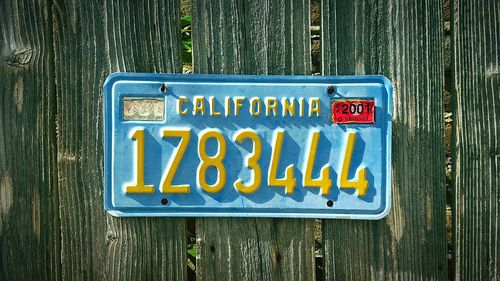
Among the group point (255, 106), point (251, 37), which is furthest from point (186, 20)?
point (255, 106)

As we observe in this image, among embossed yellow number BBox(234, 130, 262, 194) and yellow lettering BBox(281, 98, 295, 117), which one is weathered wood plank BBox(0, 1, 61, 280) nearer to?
embossed yellow number BBox(234, 130, 262, 194)

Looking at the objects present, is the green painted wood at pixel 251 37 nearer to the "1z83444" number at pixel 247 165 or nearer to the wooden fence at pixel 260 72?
the wooden fence at pixel 260 72

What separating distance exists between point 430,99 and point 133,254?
3.50ft

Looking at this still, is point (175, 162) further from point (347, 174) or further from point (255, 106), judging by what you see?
point (347, 174)

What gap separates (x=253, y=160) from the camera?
4.22 feet

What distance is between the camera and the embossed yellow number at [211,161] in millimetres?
1281

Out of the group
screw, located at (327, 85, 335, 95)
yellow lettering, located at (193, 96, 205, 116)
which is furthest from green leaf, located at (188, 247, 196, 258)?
screw, located at (327, 85, 335, 95)

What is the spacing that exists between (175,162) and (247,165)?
8.8 inches

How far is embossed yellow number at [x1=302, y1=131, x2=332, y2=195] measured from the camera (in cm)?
128

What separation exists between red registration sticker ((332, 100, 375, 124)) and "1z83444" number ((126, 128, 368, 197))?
5 centimetres

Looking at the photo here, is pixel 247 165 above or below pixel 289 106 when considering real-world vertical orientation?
below

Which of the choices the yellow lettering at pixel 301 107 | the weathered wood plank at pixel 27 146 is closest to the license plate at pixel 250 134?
the yellow lettering at pixel 301 107

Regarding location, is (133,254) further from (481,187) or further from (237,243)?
(481,187)

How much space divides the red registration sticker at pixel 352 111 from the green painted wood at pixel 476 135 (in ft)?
0.91
